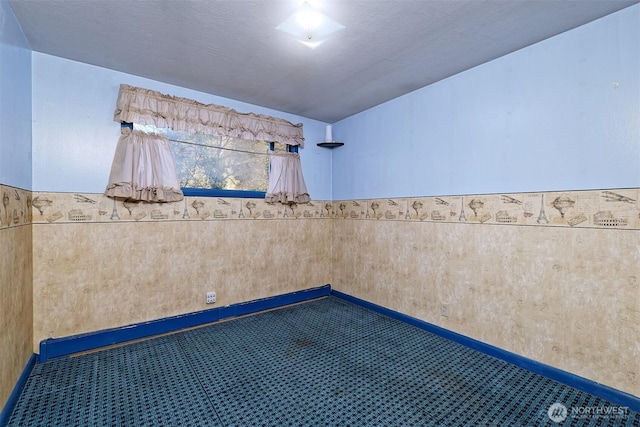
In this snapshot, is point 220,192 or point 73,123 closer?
point 73,123

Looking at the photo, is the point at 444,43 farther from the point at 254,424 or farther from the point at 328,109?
the point at 254,424

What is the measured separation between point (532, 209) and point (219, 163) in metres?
2.82

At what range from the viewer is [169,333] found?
8.84 feet

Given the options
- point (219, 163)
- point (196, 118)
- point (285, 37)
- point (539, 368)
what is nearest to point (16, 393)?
point (219, 163)

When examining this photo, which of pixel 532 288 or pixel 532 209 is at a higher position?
pixel 532 209

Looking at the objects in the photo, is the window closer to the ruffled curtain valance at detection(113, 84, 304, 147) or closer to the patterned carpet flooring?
the ruffled curtain valance at detection(113, 84, 304, 147)

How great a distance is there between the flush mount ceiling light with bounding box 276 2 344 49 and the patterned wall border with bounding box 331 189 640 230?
1688 millimetres

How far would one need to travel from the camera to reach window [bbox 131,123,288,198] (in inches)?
113

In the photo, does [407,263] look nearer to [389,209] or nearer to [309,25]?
[389,209]

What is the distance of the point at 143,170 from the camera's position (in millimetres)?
2533

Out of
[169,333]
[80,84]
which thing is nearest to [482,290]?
[169,333]

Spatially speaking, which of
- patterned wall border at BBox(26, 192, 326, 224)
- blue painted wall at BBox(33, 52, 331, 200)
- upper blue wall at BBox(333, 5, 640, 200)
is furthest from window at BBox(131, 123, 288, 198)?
upper blue wall at BBox(333, 5, 640, 200)

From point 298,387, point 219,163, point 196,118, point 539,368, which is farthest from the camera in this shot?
point 219,163

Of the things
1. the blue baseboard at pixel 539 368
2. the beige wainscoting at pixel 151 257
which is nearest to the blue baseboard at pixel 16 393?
the beige wainscoting at pixel 151 257
